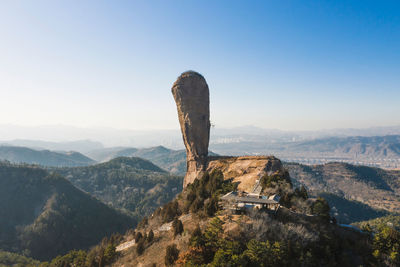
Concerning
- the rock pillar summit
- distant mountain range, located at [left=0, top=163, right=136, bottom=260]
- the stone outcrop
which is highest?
the rock pillar summit

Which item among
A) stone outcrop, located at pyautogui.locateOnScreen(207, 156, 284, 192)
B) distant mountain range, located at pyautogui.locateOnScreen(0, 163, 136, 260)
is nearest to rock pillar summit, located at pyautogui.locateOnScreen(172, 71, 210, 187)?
stone outcrop, located at pyautogui.locateOnScreen(207, 156, 284, 192)

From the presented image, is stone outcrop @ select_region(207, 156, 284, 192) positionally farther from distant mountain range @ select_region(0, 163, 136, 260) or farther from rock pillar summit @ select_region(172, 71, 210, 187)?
distant mountain range @ select_region(0, 163, 136, 260)

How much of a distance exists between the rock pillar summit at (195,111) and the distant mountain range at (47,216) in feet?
327

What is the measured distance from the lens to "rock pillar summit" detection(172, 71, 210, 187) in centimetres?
4975

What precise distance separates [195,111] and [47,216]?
118m

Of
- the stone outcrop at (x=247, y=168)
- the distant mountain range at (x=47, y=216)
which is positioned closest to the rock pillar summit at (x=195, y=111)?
the stone outcrop at (x=247, y=168)

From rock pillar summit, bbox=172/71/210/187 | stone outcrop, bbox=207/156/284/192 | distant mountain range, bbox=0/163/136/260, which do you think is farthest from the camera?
distant mountain range, bbox=0/163/136/260

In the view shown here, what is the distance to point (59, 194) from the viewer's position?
137 m

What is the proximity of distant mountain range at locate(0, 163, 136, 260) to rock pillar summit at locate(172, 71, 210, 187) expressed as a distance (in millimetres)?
99554

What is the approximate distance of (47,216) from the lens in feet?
388

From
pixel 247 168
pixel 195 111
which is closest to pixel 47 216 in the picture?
pixel 195 111

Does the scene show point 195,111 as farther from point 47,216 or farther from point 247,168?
point 47,216

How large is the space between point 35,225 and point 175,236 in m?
124

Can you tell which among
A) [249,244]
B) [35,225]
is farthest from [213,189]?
[35,225]
